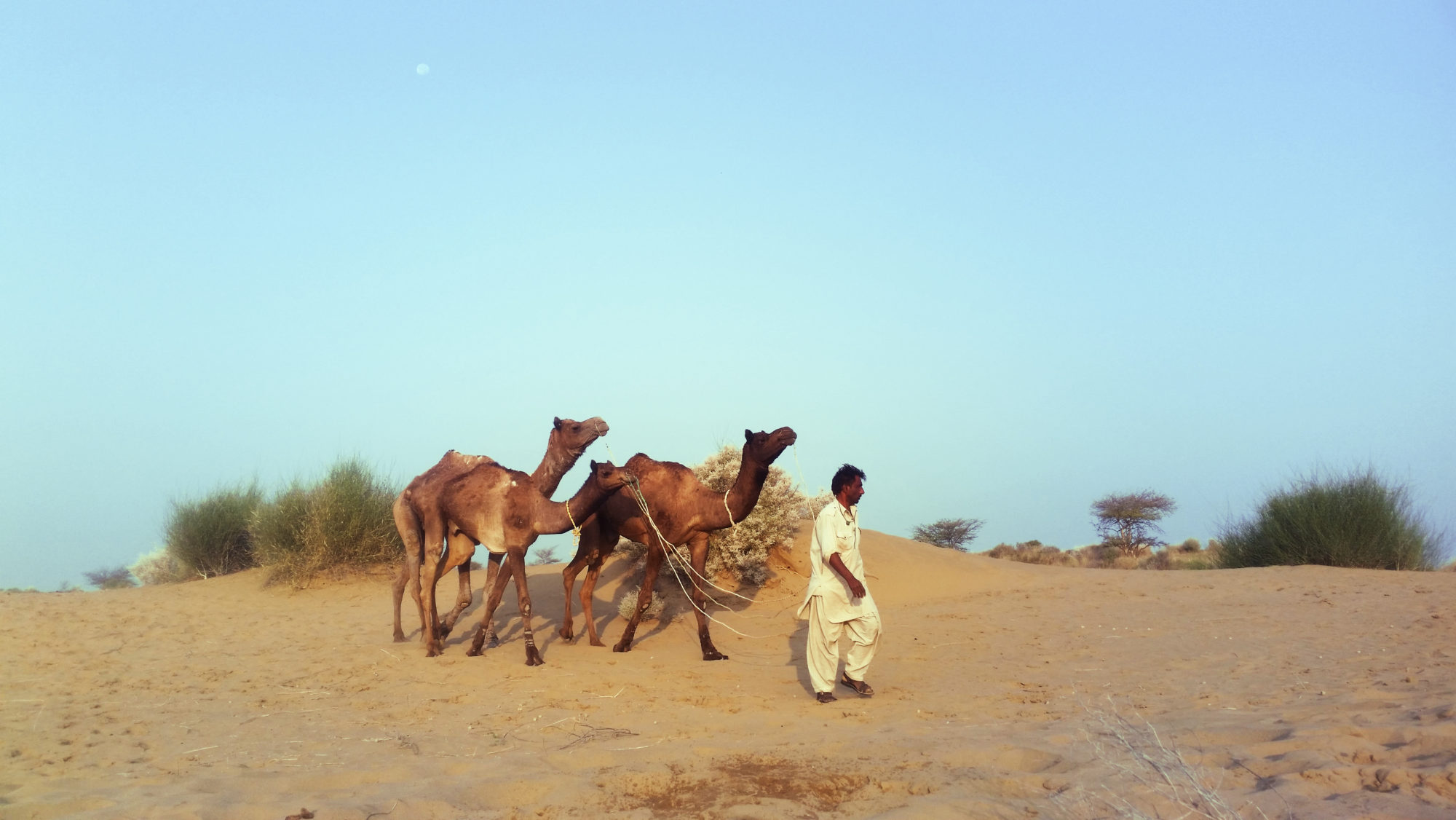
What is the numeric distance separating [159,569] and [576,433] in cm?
1742

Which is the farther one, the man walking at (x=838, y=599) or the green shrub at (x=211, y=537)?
the green shrub at (x=211, y=537)

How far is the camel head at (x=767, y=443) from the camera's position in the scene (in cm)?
971

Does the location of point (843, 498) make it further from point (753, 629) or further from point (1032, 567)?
point (1032, 567)

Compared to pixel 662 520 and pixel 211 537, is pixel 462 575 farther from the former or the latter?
pixel 211 537

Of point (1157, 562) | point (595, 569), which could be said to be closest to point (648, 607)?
point (595, 569)

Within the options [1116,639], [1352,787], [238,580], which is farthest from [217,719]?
[238,580]

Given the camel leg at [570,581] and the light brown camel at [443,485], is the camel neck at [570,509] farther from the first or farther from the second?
the camel leg at [570,581]

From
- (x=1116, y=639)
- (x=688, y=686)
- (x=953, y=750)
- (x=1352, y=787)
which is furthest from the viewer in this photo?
(x=1116, y=639)

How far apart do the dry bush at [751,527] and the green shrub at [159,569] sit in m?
12.4

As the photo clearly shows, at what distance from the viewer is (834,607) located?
8.16 metres

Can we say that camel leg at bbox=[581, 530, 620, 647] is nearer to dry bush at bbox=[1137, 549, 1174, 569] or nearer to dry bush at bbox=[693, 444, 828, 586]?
dry bush at bbox=[693, 444, 828, 586]

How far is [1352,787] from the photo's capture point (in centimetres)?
452

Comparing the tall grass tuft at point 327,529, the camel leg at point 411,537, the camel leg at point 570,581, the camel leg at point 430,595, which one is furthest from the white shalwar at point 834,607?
the tall grass tuft at point 327,529

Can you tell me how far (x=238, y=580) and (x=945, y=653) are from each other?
14.1m
